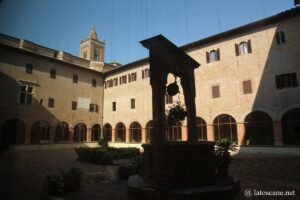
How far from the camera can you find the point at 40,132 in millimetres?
22844

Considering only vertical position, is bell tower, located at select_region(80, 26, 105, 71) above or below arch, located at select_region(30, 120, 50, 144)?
above

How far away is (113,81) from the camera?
28.7 m

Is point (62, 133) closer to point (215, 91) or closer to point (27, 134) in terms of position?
point (27, 134)

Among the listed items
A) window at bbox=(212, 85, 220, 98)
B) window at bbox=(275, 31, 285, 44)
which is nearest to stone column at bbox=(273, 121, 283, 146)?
window at bbox=(212, 85, 220, 98)

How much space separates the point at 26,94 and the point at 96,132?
989 cm

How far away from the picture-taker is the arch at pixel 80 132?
26.2m

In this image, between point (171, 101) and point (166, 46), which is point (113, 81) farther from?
point (166, 46)

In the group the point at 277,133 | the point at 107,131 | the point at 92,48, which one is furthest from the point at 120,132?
the point at 92,48

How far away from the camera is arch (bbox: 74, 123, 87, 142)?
85.8ft

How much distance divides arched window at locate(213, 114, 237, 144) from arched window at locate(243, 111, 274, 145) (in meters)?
1.11

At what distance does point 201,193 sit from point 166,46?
4.20m

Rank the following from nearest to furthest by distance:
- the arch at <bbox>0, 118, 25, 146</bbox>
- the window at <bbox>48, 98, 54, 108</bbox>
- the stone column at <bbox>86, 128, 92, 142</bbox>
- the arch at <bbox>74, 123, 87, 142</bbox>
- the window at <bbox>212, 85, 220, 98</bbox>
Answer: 1. the window at <bbox>212, 85, 220, 98</bbox>
2. the arch at <bbox>0, 118, 25, 146</bbox>
3. the window at <bbox>48, 98, 54, 108</bbox>
4. the arch at <bbox>74, 123, 87, 142</bbox>
5. the stone column at <bbox>86, 128, 92, 142</bbox>

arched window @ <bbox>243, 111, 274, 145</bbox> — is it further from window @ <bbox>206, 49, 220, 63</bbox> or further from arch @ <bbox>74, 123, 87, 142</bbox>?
arch @ <bbox>74, 123, 87, 142</bbox>

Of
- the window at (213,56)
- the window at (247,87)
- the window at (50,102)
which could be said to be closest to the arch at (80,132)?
the window at (50,102)
